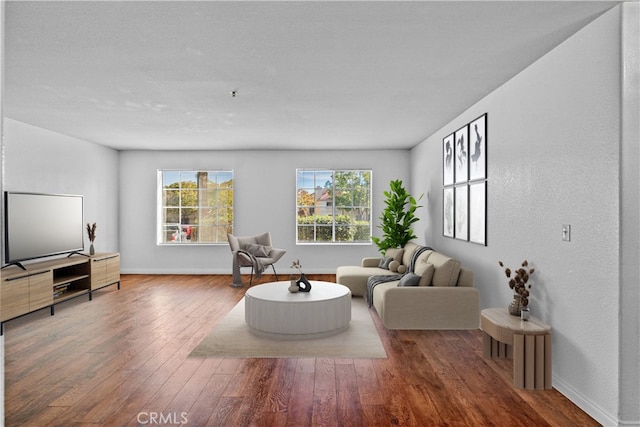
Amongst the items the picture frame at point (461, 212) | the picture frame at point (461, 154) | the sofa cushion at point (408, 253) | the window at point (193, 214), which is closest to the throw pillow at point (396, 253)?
the sofa cushion at point (408, 253)

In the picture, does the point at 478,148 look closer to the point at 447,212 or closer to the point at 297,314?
the point at 447,212

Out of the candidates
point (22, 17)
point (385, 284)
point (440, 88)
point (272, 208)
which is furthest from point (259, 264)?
point (22, 17)

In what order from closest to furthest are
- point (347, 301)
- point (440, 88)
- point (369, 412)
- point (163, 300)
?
point (369, 412)
point (440, 88)
point (347, 301)
point (163, 300)

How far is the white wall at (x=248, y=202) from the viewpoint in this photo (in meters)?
8.67

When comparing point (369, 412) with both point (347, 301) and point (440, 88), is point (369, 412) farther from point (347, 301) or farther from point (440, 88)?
point (440, 88)

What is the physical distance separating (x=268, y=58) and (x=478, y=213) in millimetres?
2918

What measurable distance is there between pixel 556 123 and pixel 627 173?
2.69ft

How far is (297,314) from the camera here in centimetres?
433

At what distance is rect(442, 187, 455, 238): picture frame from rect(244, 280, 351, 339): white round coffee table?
2037 mm

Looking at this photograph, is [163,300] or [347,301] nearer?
[347,301]

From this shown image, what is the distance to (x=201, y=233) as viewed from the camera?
29.0ft

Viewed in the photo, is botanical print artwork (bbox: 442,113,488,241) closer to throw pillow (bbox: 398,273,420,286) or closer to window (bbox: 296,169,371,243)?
throw pillow (bbox: 398,273,420,286)

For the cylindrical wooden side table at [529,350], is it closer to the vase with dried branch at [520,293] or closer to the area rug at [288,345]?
the vase with dried branch at [520,293]

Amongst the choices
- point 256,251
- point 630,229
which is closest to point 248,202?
point 256,251
